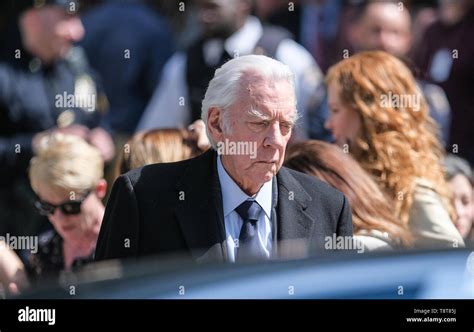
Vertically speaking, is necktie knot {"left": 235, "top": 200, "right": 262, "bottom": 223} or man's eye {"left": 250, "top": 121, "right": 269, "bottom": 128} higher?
man's eye {"left": 250, "top": 121, "right": 269, "bottom": 128}

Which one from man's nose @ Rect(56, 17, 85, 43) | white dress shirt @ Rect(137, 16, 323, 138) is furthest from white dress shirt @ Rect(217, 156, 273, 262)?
man's nose @ Rect(56, 17, 85, 43)

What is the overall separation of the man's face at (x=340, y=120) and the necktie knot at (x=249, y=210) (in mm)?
596

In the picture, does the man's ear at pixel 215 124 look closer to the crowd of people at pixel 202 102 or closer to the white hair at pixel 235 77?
the white hair at pixel 235 77

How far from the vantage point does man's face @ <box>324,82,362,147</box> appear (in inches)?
189

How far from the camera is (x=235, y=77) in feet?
14.4

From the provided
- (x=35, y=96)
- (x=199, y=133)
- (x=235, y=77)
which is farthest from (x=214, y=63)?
(x=35, y=96)

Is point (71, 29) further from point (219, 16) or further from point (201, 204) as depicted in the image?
point (201, 204)

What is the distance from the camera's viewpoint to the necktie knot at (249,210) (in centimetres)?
446

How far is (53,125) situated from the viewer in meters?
4.84

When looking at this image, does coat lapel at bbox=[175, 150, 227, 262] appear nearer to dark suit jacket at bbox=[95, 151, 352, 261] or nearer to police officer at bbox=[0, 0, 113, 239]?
dark suit jacket at bbox=[95, 151, 352, 261]

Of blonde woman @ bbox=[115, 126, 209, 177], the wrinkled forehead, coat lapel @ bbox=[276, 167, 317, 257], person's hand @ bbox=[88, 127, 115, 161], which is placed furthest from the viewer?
person's hand @ bbox=[88, 127, 115, 161]

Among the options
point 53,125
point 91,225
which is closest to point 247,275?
point 91,225

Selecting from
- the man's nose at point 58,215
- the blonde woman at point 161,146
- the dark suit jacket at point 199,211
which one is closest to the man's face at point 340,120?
the dark suit jacket at point 199,211

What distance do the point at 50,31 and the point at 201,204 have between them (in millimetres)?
1168
